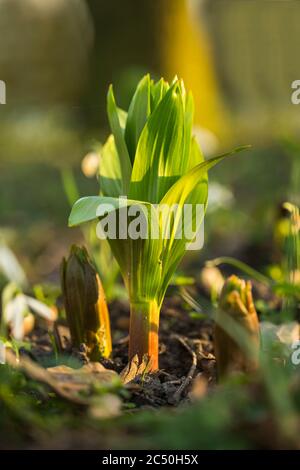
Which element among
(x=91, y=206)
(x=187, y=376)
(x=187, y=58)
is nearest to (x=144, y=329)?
(x=187, y=376)

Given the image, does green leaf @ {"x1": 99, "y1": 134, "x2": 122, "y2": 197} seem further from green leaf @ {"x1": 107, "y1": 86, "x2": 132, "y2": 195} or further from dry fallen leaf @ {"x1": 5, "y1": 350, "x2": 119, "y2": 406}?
dry fallen leaf @ {"x1": 5, "y1": 350, "x2": 119, "y2": 406}

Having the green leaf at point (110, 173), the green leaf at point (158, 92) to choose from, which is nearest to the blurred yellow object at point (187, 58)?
the green leaf at point (110, 173)

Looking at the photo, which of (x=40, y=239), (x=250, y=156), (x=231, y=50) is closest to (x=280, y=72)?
(x=231, y=50)

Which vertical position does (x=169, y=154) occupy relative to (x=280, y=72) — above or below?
below

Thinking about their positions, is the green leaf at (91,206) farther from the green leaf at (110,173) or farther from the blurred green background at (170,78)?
the blurred green background at (170,78)

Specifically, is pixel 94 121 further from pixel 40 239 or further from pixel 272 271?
pixel 272 271

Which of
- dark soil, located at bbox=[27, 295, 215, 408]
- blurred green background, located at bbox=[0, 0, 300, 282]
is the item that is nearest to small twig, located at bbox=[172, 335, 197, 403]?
Result: dark soil, located at bbox=[27, 295, 215, 408]
